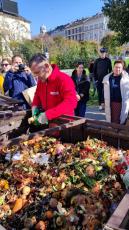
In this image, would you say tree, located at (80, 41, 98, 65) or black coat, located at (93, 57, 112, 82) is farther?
tree, located at (80, 41, 98, 65)

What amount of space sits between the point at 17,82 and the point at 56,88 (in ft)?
7.48

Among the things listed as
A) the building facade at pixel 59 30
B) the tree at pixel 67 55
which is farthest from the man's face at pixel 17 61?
the building facade at pixel 59 30

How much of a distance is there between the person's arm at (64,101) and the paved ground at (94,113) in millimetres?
5195

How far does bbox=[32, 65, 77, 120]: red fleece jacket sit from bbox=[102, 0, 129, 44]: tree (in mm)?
8891

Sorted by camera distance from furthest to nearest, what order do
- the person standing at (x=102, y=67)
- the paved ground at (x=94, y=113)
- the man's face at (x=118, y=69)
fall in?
the person standing at (x=102, y=67), the paved ground at (x=94, y=113), the man's face at (x=118, y=69)

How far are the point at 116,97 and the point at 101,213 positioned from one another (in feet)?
10.7

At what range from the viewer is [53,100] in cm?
373

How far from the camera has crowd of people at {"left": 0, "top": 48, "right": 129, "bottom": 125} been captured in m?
3.49

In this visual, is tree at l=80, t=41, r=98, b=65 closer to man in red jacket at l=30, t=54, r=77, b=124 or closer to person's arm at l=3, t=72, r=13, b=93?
person's arm at l=3, t=72, r=13, b=93

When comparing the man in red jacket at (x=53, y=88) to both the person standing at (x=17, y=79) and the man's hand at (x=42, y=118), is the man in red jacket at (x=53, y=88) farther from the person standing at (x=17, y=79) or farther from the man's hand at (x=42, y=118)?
the person standing at (x=17, y=79)

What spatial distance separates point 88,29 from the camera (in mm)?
119125

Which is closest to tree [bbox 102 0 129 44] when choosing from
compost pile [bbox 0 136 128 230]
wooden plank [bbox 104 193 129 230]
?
compost pile [bbox 0 136 128 230]

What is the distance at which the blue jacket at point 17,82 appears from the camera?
5.76 meters

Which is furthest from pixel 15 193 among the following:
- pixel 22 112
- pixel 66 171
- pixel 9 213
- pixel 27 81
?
pixel 27 81
